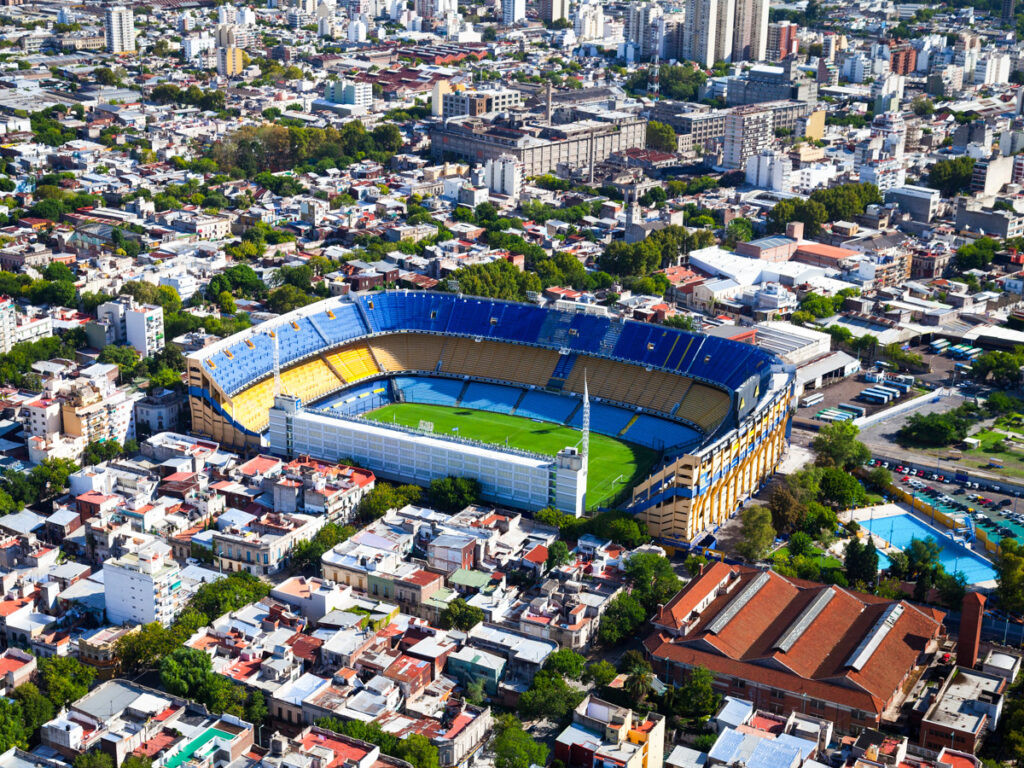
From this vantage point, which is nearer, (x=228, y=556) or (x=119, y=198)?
(x=228, y=556)

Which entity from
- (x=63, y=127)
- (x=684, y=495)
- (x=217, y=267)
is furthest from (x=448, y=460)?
(x=63, y=127)

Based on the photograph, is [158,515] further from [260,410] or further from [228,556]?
[260,410]

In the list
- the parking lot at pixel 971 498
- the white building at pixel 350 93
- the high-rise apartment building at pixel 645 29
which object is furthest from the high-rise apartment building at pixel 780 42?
the parking lot at pixel 971 498

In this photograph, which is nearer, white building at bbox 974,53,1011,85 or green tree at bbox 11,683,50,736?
green tree at bbox 11,683,50,736

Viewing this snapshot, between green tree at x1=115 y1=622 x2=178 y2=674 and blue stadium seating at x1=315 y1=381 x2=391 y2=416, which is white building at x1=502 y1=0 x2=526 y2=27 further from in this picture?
green tree at x1=115 y1=622 x2=178 y2=674

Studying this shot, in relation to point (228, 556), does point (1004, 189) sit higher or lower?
higher

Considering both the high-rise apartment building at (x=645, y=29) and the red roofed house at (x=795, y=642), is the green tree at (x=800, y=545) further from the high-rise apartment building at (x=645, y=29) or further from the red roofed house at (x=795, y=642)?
the high-rise apartment building at (x=645, y=29)

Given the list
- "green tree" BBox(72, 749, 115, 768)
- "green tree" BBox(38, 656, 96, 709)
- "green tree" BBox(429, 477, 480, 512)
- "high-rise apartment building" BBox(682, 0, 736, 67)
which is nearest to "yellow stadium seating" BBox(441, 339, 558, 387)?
"green tree" BBox(429, 477, 480, 512)
